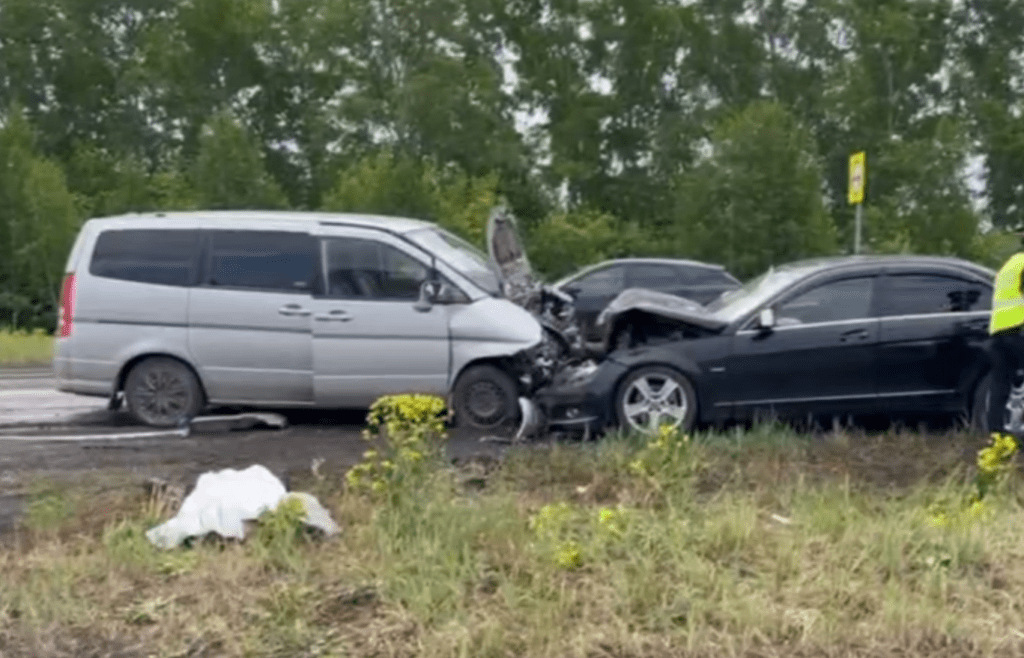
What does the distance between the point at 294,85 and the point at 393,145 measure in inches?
223

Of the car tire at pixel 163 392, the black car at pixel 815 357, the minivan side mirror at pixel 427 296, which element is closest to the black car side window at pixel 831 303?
the black car at pixel 815 357

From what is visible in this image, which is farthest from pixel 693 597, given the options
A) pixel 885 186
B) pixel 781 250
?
pixel 885 186

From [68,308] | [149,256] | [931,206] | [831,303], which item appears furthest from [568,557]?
[931,206]

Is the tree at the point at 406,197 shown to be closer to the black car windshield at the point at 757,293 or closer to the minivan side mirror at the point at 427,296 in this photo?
the minivan side mirror at the point at 427,296

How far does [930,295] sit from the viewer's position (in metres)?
12.4

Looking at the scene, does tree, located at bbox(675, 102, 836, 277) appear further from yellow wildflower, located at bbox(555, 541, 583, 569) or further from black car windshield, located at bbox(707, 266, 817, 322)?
yellow wildflower, located at bbox(555, 541, 583, 569)

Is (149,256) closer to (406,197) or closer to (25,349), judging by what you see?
(25,349)

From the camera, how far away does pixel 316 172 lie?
143 ft

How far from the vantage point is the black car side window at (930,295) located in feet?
40.5

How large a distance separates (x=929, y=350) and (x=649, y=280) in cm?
1312

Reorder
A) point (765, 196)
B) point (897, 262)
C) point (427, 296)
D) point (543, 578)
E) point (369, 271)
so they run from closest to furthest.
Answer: point (543, 578) < point (897, 262) < point (427, 296) < point (369, 271) < point (765, 196)

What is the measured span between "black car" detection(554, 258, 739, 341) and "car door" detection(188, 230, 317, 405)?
11.2m

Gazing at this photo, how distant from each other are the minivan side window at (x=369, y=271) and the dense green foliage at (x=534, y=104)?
22145 mm

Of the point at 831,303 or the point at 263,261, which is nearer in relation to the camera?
the point at 831,303
